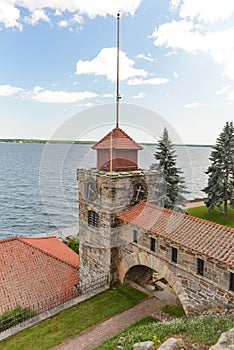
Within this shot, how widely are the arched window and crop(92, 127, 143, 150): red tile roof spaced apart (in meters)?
3.39

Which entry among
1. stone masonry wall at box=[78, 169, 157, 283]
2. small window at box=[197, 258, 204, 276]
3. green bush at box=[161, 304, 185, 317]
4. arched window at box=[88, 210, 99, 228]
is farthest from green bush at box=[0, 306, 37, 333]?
small window at box=[197, 258, 204, 276]

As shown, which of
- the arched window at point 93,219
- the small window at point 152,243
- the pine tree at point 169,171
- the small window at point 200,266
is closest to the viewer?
the small window at point 200,266

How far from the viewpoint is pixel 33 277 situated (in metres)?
16.0

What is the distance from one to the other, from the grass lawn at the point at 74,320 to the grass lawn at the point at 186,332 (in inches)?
78.7

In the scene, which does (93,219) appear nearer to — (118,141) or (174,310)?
(118,141)

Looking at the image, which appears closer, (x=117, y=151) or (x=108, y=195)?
(x=108, y=195)

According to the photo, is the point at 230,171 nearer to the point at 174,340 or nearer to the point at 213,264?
the point at 213,264

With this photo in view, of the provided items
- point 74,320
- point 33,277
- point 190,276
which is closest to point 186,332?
point 190,276

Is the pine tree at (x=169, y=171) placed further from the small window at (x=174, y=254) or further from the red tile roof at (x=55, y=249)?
the small window at (x=174, y=254)

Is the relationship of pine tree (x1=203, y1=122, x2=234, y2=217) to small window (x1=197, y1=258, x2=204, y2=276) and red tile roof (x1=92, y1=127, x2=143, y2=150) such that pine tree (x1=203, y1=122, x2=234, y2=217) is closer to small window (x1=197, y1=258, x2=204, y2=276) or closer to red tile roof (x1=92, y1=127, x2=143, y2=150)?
red tile roof (x1=92, y1=127, x2=143, y2=150)

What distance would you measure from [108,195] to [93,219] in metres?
2.13

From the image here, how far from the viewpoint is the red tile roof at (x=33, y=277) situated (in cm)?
1443

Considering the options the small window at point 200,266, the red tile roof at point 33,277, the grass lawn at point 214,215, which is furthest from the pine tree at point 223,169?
the small window at point 200,266

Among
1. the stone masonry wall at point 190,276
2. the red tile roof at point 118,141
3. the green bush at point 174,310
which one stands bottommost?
the green bush at point 174,310
